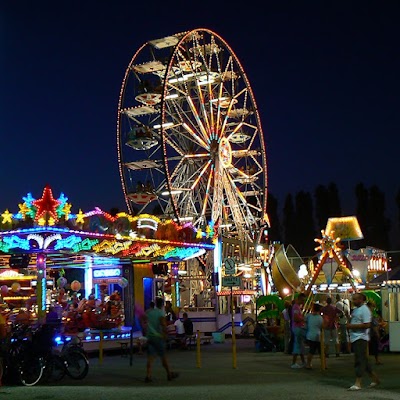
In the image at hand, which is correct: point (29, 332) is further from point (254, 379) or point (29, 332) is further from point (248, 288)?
point (248, 288)

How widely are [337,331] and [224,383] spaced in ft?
23.8

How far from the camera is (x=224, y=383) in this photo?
524 inches

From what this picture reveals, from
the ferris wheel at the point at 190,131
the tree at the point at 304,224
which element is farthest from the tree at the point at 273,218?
the ferris wheel at the point at 190,131

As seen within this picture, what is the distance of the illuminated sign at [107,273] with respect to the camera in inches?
1116

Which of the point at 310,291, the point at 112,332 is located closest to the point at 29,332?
the point at 112,332

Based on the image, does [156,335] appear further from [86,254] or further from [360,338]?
[86,254]

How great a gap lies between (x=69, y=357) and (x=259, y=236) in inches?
1095

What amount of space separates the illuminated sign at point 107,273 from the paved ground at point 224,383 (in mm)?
9255

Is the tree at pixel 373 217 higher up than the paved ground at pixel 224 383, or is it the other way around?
the tree at pixel 373 217

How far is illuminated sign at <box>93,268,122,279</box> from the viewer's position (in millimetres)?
28344

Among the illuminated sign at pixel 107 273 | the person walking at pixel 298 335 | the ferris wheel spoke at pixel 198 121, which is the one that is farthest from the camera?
the ferris wheel spoke at pixel 198 121

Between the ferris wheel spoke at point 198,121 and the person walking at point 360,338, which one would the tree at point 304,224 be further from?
the person walking at point 360,338

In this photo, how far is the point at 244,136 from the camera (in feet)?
132

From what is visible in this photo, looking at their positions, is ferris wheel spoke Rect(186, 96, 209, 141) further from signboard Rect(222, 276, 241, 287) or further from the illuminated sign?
signboard Rect(222, 276, 241, 287)
